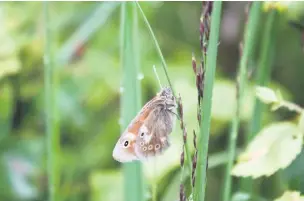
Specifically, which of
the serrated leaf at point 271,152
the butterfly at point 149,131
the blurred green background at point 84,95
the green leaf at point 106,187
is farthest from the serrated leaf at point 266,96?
the green leaf at point 106,187

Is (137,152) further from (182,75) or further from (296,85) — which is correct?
(296,85)

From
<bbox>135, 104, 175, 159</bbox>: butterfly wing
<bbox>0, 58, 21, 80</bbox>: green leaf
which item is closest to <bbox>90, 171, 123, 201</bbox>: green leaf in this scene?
<bbox>0, 58, 21, 80</bbox>: green leaf

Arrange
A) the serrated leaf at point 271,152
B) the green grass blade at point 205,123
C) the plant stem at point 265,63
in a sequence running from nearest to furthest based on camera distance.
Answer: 1. the green grass blade at point 205,123
2. the serrated leaf at point 271,152
3. the plant stem at point 265,63

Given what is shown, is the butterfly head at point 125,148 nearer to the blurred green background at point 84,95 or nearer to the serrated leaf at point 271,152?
the serrated leaf at point 271,152

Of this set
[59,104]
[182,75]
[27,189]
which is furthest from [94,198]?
[182,75]

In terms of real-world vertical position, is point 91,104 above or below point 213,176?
above

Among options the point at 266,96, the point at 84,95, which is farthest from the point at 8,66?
the point at 266,96
